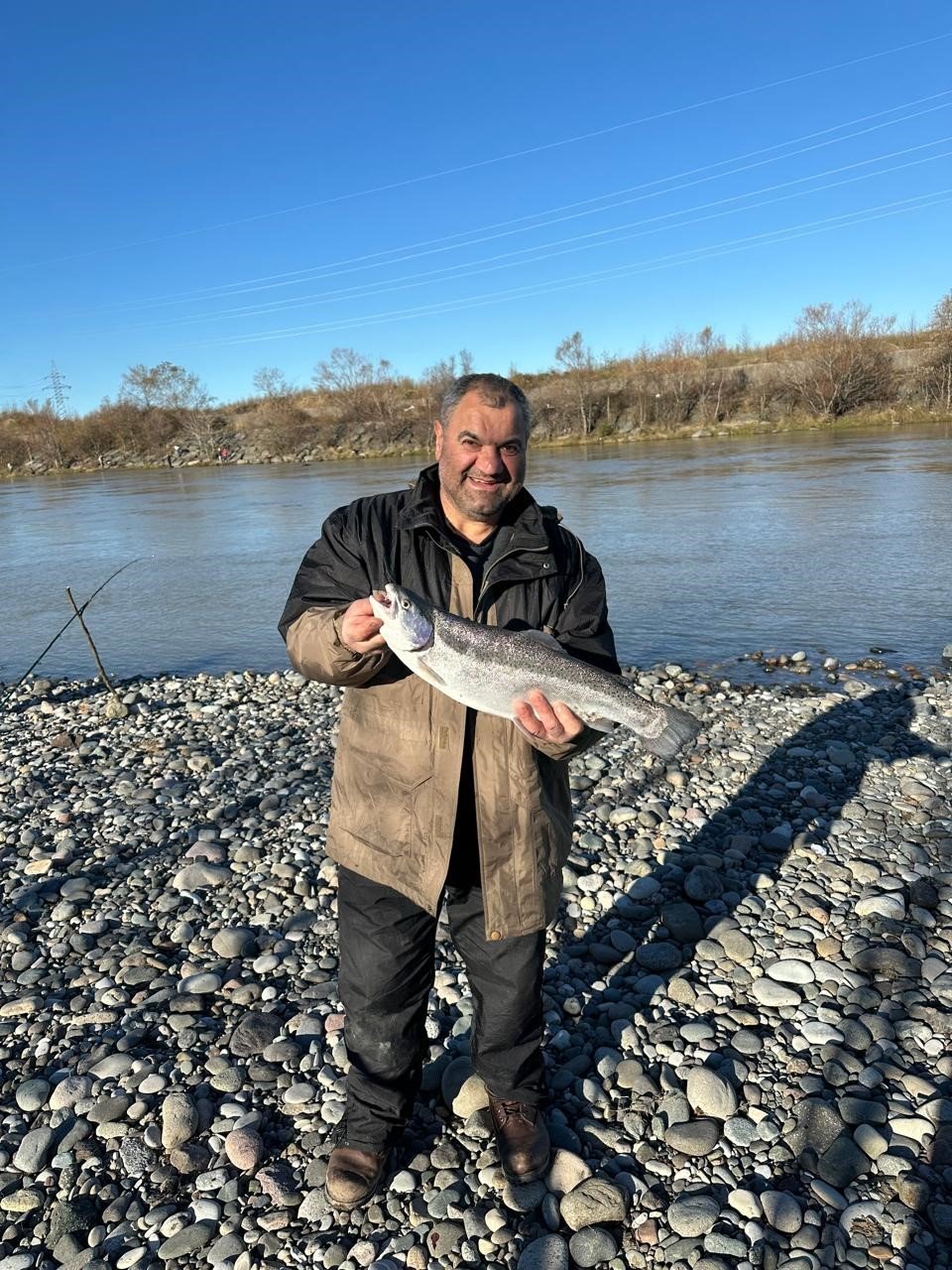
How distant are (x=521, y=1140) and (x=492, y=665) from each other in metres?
2.03

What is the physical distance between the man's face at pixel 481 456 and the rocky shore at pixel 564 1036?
2698 millimetres

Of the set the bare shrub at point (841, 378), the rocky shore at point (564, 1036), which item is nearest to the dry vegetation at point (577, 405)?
the bare shrub at point (841, 378)

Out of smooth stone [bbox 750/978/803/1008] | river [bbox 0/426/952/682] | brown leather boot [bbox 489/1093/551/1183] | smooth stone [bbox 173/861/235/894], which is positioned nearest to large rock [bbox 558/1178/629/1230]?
brown leather boot [bbox 489/1093/551/1183]

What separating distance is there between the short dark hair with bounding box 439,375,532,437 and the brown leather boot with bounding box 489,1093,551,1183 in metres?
2.77

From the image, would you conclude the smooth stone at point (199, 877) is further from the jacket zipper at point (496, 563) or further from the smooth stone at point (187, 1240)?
the jacket zipper at point (496, 563)

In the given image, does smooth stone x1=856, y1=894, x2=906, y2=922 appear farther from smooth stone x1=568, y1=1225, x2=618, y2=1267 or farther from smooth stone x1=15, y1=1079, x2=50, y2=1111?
smooth stone x1=15, y1=1079, x2=50, y2=1111

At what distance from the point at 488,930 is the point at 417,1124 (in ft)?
3.99

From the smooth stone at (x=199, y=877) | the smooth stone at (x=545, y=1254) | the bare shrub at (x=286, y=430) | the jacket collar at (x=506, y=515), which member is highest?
the bare shrub at (x=286, y=430)

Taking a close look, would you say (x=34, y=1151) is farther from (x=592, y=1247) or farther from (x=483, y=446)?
(x=483, y=446)

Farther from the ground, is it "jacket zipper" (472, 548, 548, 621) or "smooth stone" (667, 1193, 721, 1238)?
"jacket zipper" (472, 548, 548, 621)

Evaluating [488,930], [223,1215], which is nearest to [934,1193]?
[488,930]

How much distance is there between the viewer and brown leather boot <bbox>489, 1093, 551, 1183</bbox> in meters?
3.27

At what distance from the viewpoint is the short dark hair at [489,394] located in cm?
298

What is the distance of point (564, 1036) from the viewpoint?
407cm
